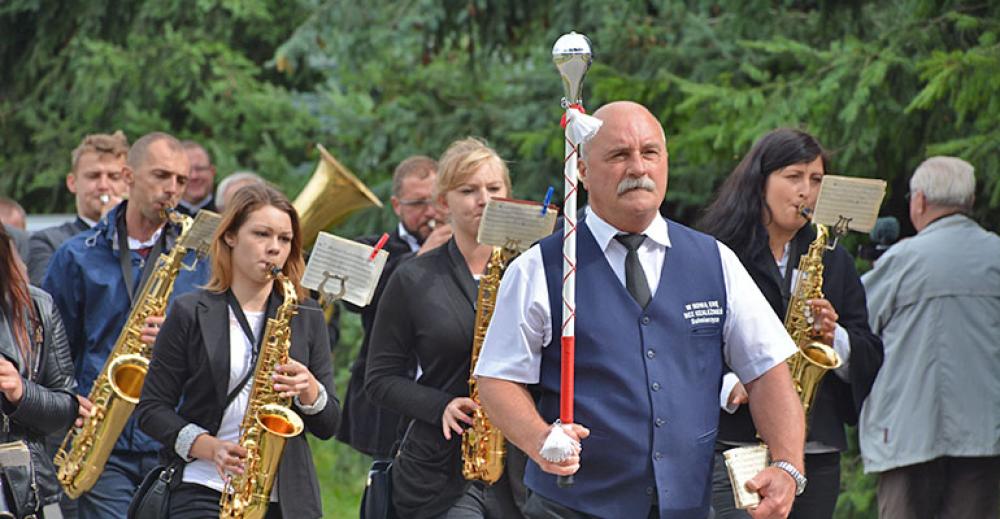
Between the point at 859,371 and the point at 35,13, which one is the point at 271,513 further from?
the point at 35,13

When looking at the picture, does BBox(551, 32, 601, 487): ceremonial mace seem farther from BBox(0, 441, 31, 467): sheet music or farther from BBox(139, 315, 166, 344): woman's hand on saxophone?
BBox(139, 315, 166, 344): woman's hand on saxophone

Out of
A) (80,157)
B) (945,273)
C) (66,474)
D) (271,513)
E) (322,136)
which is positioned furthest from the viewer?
(322,136)

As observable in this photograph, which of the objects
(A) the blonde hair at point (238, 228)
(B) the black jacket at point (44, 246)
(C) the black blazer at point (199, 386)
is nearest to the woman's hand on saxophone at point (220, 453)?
(C) the black blazer at point (199, 386)

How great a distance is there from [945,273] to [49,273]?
4.38 metres

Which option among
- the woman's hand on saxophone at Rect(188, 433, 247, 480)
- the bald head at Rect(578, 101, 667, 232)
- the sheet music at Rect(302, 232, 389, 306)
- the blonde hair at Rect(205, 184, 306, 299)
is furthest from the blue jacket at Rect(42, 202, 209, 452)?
the bald head at Rect(578, 101, 667, 232)

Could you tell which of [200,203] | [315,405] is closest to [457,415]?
[315,405]

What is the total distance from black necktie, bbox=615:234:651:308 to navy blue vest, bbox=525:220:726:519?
3 centimetres

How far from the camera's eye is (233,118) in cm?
1852

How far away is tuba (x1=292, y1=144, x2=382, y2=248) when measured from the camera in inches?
389

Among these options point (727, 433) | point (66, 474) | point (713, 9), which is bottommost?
point (66, 474)

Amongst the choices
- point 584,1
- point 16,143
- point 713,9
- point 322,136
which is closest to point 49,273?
point 584,1

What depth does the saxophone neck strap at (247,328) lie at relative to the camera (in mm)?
6219

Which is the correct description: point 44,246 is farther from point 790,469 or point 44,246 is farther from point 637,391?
point 790,469

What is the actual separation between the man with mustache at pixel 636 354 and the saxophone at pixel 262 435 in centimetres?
153
